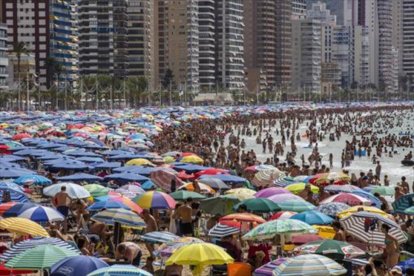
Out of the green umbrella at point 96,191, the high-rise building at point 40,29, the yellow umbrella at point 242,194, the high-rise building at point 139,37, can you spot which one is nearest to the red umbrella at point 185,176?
the green umbrella at point 96,191

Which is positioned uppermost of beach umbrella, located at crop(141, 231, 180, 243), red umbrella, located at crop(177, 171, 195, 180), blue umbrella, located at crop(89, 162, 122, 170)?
blue umbrella, located at crop(89, 162, 122, 170)

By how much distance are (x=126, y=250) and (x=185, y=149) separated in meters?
29.8

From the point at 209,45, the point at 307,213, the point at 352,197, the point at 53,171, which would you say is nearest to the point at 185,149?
the point at 53,171

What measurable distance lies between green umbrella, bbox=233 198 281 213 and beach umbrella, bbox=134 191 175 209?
51.9 inches

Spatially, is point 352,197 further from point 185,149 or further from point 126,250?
point 185,149

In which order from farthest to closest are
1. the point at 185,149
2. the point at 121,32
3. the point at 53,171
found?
the point at 121,32 → the point at 185,149 → the point at 53,171

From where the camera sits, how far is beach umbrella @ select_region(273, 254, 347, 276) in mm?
11438

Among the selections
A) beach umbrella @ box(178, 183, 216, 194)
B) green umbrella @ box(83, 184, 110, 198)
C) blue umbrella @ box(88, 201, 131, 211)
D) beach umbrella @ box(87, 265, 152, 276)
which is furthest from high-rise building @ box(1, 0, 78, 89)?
beach umbrella @ box(87, 265, 152, 276)

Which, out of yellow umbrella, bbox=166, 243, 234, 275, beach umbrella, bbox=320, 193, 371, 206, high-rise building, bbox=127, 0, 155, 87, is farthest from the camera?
high-rise building, bbox=127, 0, 155, 87

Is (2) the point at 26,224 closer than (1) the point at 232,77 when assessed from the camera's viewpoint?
Yes

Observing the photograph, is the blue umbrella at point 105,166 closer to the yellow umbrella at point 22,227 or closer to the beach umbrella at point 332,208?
the beach umbrella at point 332,208

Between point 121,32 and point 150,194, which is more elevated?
point 121,32

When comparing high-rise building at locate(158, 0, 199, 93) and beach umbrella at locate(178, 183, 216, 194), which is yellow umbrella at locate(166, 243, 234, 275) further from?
high-rise building at locate(158, 0, 199, 93)

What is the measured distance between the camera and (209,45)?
562 ft
